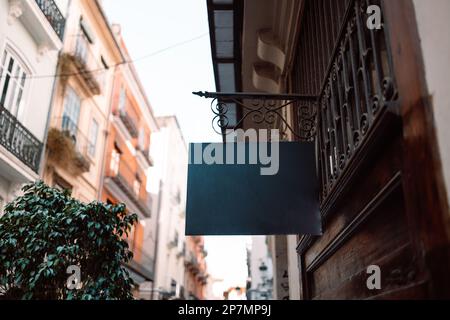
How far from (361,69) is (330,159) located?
816mm

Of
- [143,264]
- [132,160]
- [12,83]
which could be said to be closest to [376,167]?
[12,83]

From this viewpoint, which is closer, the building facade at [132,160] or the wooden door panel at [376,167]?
the wooden door panel at [376,167]

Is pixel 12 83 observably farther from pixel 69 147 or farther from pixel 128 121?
pixel 128 121

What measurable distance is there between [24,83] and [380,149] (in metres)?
12.3

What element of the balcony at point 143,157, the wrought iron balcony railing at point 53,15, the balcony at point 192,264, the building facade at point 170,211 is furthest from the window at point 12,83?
the balcony at point 192,264

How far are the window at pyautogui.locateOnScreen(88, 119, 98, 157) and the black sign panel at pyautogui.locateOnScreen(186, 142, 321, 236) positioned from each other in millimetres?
14919

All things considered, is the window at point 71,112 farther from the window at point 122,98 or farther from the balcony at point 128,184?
the window at point 122,98

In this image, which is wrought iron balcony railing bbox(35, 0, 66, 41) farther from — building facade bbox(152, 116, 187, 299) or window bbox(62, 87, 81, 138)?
building facade bbox(152, 116, 187, 299)

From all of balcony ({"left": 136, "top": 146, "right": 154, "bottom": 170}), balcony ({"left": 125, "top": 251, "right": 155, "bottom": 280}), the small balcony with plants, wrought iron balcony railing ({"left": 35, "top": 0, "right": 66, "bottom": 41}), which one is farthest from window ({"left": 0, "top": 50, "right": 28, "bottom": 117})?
balcony ({"left": 136, "top": 146, "right": 154, "bottom": 170})

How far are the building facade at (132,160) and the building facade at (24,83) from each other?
5607 mm

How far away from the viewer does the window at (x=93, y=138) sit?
17214 millimetres

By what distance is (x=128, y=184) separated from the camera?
837 inches

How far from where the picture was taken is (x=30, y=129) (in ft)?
41.3

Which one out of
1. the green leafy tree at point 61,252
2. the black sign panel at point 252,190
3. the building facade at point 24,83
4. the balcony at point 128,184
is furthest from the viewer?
the balcony at point 128,184
